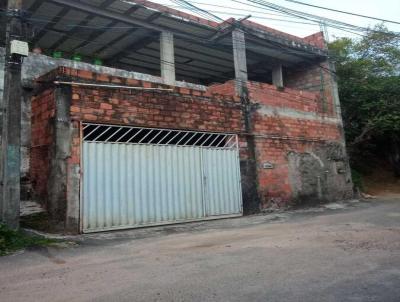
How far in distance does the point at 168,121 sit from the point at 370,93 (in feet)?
36.8

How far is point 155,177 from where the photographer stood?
834cm

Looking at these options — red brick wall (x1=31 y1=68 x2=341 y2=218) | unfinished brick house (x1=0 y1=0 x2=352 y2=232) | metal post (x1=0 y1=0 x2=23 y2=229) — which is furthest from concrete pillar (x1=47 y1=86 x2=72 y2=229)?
metal post (x1=0 y1=0 x2=23 y2=229)

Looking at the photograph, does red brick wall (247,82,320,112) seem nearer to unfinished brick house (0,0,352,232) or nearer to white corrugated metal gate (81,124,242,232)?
unfinished brick house (0,0,352,232)

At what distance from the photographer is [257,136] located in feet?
35.2

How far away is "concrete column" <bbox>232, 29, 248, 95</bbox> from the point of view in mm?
11281

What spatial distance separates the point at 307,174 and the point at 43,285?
937cm

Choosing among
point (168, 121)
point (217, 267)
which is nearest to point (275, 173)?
point (168, 121)

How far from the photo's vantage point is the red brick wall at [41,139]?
7297mm

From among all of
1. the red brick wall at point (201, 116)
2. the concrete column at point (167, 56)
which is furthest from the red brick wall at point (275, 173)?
the concrete column at point (167, 56)

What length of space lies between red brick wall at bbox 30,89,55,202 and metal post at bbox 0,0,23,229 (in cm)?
76

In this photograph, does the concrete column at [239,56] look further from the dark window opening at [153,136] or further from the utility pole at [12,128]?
the utility pole at [12,128]

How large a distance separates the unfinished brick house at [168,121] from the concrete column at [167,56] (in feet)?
0.11

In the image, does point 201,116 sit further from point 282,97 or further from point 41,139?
point 41,139

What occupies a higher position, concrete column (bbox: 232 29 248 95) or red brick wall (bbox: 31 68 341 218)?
concrete column (bbox: 232 29 248 95)
